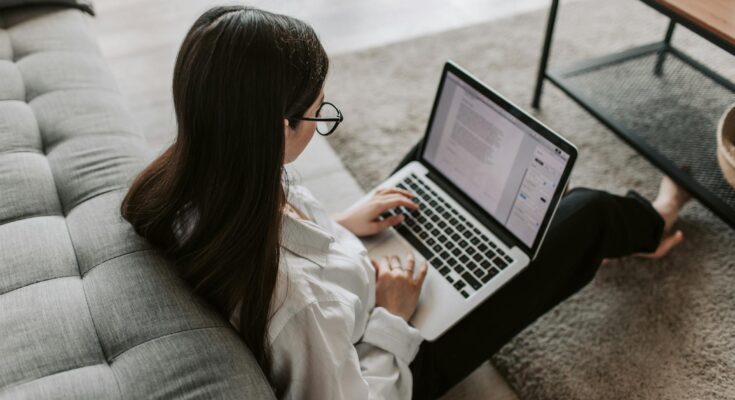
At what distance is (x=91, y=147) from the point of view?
1180 mm

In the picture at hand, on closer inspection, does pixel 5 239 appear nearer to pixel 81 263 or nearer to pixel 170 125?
pixel 81 263

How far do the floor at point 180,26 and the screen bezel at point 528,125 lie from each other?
0.78 m

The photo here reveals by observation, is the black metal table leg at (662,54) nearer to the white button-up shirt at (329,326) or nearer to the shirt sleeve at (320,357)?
the white button-up shirt at (329,326)

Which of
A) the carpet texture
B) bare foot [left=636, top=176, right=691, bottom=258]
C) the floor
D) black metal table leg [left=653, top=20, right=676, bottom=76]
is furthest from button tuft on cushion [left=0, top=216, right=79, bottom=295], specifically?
black metal table leg [left=653, top=20, right=676, bottom=76]

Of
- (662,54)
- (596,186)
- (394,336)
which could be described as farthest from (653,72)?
(394,336)

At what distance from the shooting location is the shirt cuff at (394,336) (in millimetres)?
982

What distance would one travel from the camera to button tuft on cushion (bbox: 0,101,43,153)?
1.15 metres

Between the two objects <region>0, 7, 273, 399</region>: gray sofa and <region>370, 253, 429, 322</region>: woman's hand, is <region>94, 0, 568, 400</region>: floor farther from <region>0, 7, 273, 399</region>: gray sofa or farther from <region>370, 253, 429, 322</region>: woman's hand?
<region>370, 253, 429, 322</region>: woman's hand

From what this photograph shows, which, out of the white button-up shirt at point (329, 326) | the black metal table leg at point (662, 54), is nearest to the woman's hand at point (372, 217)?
the white button-up shirt at point (329, 326)

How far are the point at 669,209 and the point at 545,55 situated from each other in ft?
2.00

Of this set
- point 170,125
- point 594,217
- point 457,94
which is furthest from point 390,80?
point 594,217

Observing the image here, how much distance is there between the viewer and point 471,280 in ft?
3.65

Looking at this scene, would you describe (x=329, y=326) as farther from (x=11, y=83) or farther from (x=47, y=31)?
(x=47, y=31)

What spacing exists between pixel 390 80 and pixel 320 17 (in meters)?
0.56
